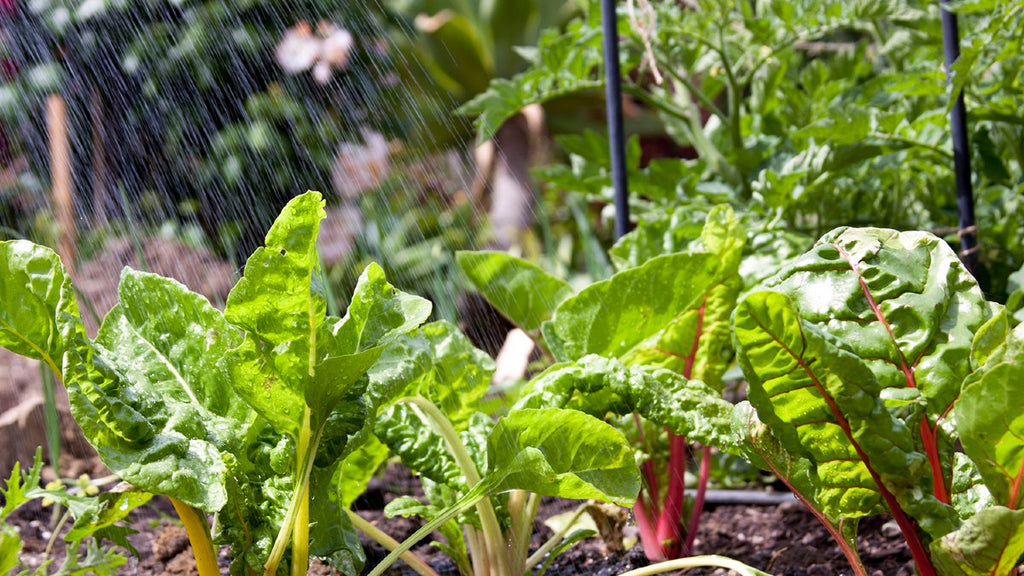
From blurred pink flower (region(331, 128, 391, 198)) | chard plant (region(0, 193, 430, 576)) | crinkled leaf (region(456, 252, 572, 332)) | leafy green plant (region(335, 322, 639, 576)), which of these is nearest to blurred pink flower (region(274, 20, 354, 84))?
blurred pink flower (region(331, 128, 391, 198))

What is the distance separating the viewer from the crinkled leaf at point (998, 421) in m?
0.84

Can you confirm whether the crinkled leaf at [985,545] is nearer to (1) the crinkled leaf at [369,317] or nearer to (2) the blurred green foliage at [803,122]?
(1) the crinkled leaf at [369,317]

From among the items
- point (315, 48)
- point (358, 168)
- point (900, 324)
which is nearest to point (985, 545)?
point (900, 324)

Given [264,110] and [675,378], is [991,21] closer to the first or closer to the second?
[675,378]

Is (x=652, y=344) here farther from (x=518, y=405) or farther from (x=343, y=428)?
(x=343, y=428)

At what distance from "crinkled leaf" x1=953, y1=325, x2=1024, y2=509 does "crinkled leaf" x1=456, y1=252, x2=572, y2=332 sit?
2.17 ft

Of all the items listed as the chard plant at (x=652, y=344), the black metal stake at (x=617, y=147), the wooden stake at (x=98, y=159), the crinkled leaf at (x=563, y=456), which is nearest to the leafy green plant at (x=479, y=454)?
the crinkled leaf at (x=563, y=456)

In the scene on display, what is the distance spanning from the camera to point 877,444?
0.93 metres

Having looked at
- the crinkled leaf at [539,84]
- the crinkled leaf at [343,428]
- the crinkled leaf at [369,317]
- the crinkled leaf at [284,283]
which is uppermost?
the crinkled leaf at [539,84]

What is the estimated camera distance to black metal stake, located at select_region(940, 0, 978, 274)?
1.47 meters

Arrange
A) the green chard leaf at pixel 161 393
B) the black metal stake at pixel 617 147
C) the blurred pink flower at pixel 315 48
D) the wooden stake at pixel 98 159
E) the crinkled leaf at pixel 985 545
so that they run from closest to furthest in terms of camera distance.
Answer: the crinkled leaf at pixel 985 545 < the green chard leaf at pixel 161 393 < the black metal stake at pixel 617 147 < the blurred pink flower at pixel 315 48 < the wooden stake at pixel 98 159

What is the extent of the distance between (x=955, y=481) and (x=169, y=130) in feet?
13.8

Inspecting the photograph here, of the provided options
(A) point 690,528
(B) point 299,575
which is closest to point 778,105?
(A) point 690,528

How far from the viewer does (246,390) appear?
1.01 meters
